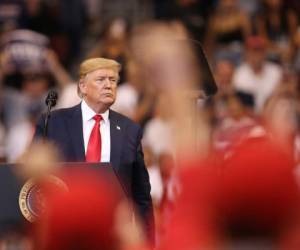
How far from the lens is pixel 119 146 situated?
6.69 m

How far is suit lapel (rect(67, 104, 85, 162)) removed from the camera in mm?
6645

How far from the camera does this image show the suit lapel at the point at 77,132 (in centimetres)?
664

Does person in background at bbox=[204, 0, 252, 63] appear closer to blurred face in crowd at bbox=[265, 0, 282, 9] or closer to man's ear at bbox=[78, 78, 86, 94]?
blurred face in crowd at bbox=[265, 0, 282, 9]

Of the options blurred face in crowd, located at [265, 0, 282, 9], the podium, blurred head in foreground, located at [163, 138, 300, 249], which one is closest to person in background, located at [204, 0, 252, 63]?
blurred face in crowd, located at [265, 0, 282, 9]

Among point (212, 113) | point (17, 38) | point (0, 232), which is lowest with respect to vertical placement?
point (0, 232)

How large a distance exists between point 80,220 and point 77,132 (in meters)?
3.80

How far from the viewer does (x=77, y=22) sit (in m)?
14.6

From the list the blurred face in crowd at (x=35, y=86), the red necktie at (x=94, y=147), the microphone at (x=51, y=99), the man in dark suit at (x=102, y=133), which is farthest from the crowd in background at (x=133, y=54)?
the microphone at (x=51, y=99)

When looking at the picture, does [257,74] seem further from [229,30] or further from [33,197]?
[33,197]

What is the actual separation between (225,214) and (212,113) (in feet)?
29.4

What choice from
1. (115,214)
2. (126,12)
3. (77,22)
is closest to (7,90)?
(77,22)

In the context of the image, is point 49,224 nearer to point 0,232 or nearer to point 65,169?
point 0,232

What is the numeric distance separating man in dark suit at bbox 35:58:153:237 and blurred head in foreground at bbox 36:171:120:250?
3.48 metres

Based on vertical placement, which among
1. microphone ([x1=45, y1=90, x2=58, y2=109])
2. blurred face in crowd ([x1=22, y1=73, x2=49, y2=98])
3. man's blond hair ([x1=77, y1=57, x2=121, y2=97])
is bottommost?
microphone ([x1=45, y1=90, x2=58, y2=109])
